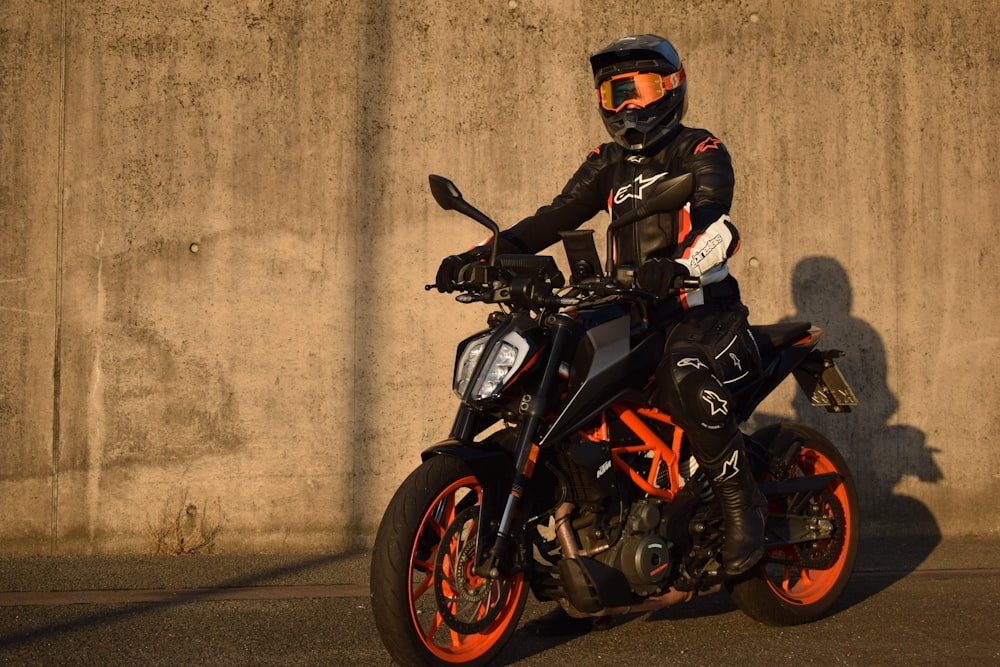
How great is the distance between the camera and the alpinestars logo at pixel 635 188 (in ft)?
15.0

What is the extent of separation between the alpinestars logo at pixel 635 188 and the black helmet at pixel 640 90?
0.12m

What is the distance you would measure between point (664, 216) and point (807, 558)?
1.54m

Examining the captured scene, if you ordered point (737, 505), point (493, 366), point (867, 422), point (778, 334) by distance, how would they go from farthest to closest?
point (867, 422) → point (778, 334) → point (737, 505) → point (493, 366)

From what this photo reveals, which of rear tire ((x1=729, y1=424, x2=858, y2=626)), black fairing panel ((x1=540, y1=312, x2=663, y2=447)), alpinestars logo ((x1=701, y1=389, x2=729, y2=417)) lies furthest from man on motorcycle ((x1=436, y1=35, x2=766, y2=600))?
rear tire ((x1=729, y1=424, x2=858, y2=626))

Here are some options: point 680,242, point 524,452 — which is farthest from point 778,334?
point 524,452

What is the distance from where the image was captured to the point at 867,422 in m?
6.98

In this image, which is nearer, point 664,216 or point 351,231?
point 664,216

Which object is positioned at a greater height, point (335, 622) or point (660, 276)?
point (660, 276)

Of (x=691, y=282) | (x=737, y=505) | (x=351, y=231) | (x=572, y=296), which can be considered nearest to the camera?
(x=691, y=282)

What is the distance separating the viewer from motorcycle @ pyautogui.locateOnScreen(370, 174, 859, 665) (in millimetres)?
3645

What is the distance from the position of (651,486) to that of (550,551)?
0.46 meters

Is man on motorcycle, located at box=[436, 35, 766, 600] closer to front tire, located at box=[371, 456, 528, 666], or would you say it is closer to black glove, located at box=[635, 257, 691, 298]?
black glove, located at box=[635, 257, 691, 298]

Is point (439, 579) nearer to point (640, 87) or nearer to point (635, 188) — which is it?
point (635, 188)

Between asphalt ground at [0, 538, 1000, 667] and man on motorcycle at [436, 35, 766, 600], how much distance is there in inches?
19.6
